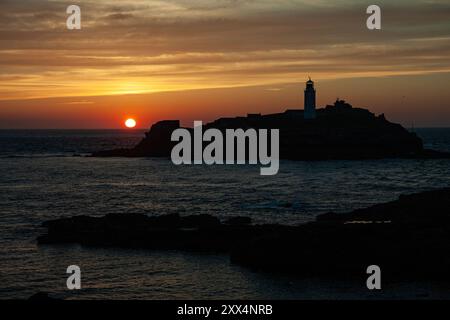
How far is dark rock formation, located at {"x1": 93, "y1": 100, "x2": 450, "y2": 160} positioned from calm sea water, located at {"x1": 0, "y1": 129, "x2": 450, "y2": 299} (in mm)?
37860

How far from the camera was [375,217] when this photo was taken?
38.2 meters

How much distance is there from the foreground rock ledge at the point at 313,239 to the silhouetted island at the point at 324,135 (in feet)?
325

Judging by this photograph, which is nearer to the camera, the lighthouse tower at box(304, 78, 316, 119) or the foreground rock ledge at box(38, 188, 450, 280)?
the foreground rock ledge at box(38, 188, 450, 280)

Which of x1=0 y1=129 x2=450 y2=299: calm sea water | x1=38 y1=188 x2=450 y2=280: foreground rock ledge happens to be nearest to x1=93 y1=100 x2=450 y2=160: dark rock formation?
x1=0 y1=129 x2=450 y2=299: calm sea water

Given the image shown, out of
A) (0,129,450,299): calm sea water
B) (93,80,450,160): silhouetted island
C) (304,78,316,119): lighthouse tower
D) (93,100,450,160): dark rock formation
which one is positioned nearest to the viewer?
(0,129,450,299): calm sea water

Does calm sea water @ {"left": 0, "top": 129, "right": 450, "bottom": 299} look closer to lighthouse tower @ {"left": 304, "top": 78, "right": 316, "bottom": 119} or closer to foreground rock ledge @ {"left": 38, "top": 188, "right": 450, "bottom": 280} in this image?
foreground rock ledge @ {"left": 38, "top": 188, "right": 450, "bottom": 280}

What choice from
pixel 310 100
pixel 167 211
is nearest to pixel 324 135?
pixel 310 100

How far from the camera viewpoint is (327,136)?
155500mm

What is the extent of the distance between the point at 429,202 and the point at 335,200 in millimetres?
20583

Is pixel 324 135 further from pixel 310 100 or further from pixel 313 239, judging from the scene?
pixel 313 239

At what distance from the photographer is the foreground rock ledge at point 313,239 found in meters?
26.9

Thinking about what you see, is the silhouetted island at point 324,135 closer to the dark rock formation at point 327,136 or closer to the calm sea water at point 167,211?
the dark rock formation at point 327,136

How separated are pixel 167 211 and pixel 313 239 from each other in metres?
26.9

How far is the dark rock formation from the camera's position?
494ft
